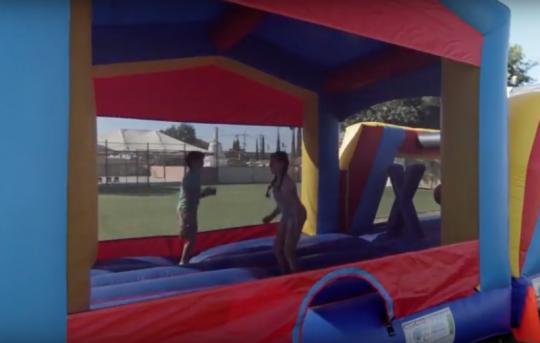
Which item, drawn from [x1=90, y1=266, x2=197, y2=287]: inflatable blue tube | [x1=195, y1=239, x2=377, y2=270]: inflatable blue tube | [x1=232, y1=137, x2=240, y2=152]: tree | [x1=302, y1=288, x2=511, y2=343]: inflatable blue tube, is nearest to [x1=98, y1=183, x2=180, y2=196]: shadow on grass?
[x1=232, y1=137, x2=240, y2=152]: tree

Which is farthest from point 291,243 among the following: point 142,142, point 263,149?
point 142,142

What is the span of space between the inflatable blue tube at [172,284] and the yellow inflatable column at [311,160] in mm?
1657

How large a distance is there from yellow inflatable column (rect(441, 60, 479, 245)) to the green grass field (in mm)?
3924

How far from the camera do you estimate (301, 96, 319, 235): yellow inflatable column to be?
14.1 ft

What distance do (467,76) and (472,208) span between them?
2.37 feet

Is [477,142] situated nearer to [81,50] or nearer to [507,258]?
[507,258]

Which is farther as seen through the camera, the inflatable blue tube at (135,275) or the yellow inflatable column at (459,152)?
the inflatable blue tube at (135,275)

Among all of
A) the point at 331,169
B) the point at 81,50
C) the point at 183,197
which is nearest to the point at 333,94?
the point at 331,169

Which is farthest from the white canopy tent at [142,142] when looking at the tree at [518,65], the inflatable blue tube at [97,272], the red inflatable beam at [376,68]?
the tree at [518,65]

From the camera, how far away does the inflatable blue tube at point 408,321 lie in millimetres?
1933

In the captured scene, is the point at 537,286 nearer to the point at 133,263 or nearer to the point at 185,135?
the point at 133,263

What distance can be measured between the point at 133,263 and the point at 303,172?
1896mm

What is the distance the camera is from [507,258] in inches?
99.2

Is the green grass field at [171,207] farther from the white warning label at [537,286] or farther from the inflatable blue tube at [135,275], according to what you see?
the white warning label at [537,286]
